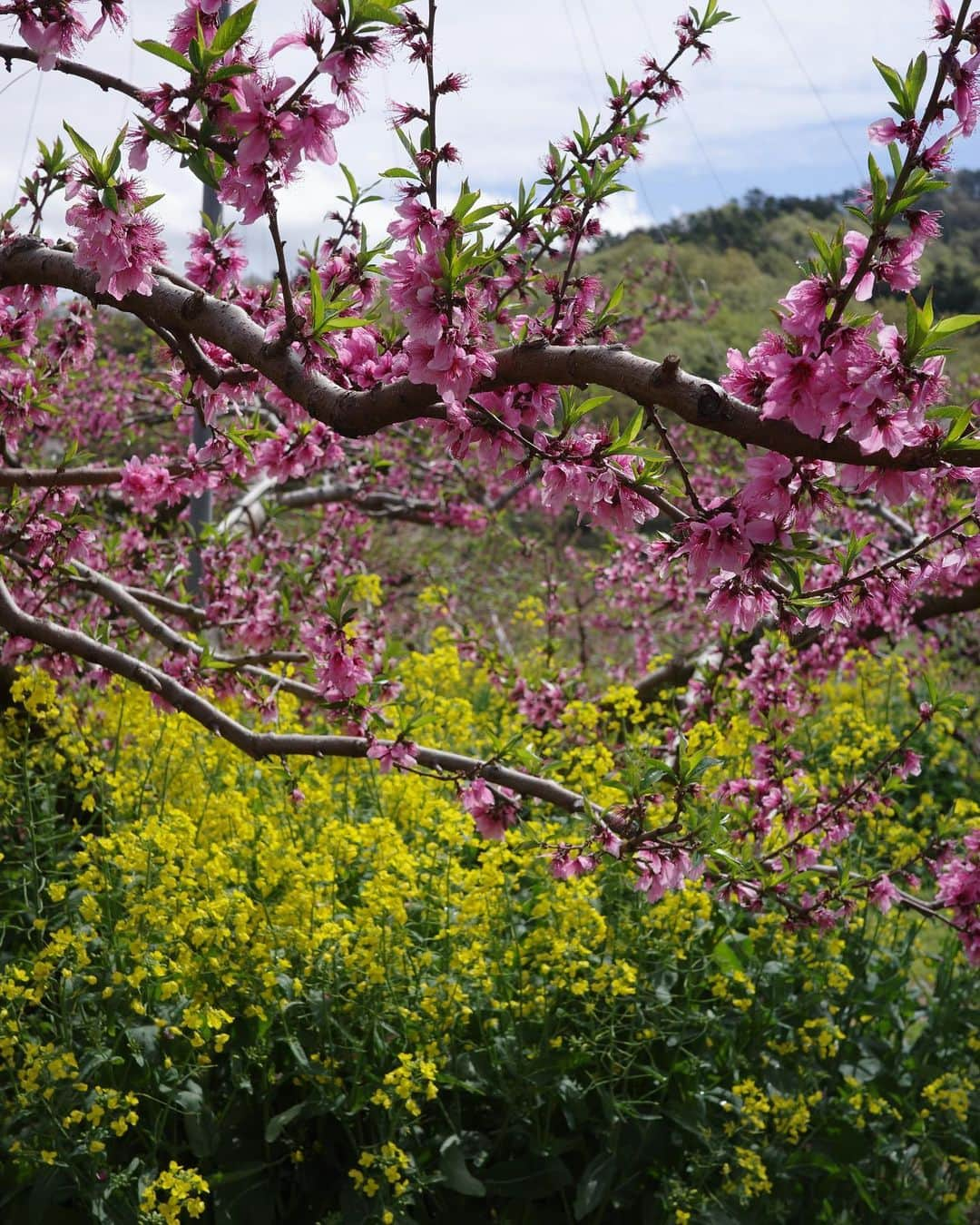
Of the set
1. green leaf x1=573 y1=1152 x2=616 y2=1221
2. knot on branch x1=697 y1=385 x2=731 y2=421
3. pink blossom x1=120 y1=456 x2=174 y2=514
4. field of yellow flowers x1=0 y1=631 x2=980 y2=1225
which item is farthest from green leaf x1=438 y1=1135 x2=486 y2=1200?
knot on branch x1=697 y1=385 x2=731 y2=421

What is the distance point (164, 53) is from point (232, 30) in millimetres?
118

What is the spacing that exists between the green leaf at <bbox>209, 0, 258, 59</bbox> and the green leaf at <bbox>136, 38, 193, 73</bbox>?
0.05 m

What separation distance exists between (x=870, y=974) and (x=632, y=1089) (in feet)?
4.52

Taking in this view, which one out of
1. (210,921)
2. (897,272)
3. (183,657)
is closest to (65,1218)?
(210,921)

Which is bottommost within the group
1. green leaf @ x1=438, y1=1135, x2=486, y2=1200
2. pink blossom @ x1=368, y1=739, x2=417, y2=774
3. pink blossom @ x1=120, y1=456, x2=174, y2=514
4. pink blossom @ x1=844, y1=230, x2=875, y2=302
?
green leaf @ x1=438, y1=1135, x2=486, y2=1200

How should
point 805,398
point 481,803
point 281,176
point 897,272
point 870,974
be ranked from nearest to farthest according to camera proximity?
point 805,398 → point 897,272 → point 281,176 → point 481,803 → point 870,974

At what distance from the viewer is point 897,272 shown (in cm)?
182

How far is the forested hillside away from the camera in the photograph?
64.6ft

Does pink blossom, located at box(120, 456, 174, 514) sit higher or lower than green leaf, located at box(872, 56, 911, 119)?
higher

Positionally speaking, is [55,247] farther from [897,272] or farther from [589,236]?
[897,272]

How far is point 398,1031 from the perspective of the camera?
135 inches

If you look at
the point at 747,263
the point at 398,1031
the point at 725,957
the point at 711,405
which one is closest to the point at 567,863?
the point at 398,1031

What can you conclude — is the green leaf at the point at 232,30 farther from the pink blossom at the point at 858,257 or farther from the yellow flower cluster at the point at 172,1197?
the yellow flower cluster at the point at 172,1197

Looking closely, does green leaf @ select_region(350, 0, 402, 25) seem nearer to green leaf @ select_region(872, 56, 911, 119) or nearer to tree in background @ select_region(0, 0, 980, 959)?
tree in background @ select_region(0, 0, 980, 959)
